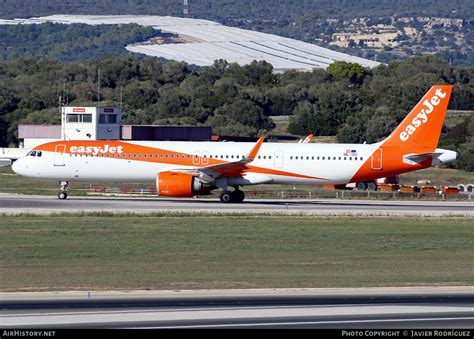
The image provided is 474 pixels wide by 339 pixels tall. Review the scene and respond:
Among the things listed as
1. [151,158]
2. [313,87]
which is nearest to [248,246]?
[151,158]

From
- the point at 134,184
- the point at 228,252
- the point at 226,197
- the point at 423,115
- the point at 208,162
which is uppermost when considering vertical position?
the point at 423,115

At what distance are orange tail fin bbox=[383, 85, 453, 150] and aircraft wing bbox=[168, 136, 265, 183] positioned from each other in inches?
285

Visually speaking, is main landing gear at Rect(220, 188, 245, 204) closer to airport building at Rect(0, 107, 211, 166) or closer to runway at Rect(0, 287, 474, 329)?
runway at Rect(0, 287, 474, 329)

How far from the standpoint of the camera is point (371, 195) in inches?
2594

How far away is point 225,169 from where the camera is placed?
54.8m

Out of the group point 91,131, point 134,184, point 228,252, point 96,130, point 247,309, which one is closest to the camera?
point 247,309

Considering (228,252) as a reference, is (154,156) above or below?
above

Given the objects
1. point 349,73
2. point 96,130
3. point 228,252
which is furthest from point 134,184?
point 349,73

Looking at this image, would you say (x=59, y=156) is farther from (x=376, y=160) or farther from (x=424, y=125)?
(x=424, y=125)

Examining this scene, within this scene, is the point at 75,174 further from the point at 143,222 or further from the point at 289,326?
the point at 289,326

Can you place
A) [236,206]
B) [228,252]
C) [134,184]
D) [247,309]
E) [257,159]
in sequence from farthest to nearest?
[134,184] → [257,159] → [236,206] → [228,252] → [247,309]

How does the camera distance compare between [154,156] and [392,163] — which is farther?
A: [392,163]

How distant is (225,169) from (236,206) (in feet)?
6.73

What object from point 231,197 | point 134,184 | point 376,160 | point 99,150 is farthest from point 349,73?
point 99,150
